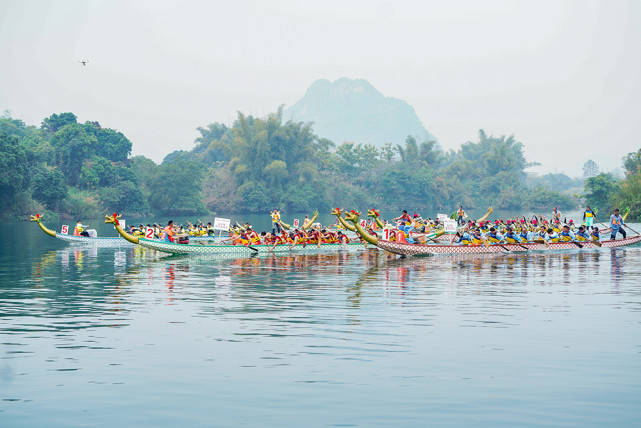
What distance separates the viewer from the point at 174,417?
11.9 metres

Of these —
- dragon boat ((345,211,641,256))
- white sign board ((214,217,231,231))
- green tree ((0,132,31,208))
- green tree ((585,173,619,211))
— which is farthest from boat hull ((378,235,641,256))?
green tree ((0,132,31,208))

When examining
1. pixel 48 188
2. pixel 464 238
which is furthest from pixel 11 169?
pixel 464 238

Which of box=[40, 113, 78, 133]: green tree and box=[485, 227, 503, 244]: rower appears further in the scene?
box=[40, 113, 78, 133]: green tree

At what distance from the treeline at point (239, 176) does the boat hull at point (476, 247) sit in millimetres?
59339

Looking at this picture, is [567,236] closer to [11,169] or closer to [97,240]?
[97,240]

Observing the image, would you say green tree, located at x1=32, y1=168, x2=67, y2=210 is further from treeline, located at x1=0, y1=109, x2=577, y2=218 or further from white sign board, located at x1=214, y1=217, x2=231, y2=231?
white sign board, located at x1=214, y1=217, x2=231, y2=231

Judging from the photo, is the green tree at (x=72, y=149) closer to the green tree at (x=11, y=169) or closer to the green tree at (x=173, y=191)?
the green tree at (x=173, y=191)

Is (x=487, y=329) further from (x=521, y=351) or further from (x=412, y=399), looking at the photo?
(x=412, y=399)

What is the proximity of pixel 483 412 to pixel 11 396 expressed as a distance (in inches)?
312

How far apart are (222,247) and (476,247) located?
44.7 feet

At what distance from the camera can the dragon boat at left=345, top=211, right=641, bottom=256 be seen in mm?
38000

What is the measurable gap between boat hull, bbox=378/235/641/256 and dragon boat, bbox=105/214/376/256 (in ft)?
19.9

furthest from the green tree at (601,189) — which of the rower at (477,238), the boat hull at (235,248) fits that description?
the boat hull at (235,248)

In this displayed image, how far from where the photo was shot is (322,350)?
53.8 feet
